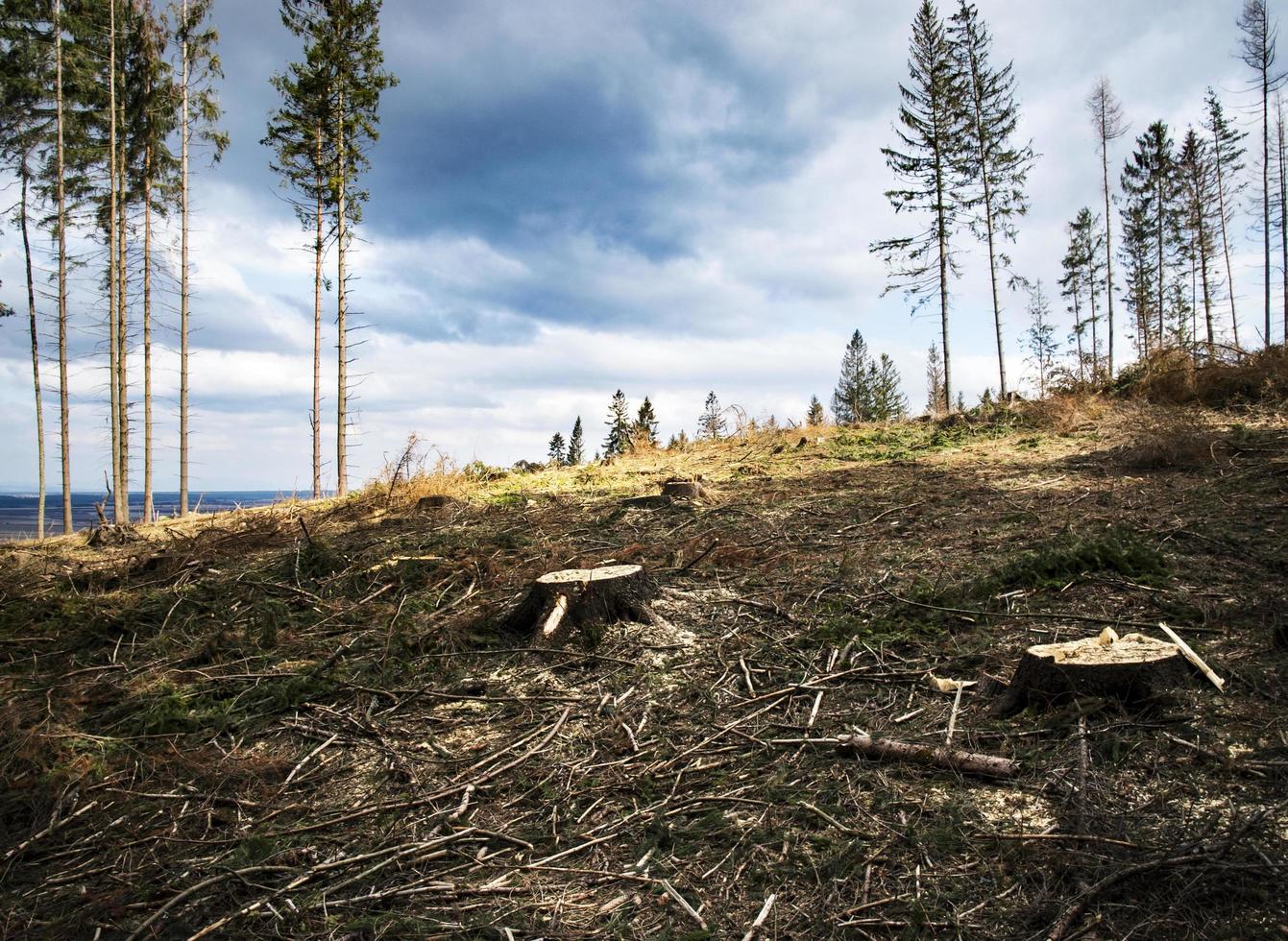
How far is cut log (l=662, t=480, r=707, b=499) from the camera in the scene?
8.09 m

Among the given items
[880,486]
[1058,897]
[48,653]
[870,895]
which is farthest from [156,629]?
[880,486]

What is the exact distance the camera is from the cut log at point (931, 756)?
2.65 metres

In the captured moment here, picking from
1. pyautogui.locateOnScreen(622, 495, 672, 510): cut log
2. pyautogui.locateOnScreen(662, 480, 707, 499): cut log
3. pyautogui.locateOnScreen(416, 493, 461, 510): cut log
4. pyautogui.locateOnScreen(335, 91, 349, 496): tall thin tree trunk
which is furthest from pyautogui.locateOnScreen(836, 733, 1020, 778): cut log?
pyautogui.locateOnScreen(335, 91, 349, 496): tall thin tree trunk

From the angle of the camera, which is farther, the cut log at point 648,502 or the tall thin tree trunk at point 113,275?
the tall thin tree trunk at point 113,275

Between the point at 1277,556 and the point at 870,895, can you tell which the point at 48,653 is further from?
the point at 1277,556

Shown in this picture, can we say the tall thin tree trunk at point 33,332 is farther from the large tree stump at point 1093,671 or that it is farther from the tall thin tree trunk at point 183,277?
the large tree stump at point 1093,671

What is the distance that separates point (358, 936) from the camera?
6.85 ft

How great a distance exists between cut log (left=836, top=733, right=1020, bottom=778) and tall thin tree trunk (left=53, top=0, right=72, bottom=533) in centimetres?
2297

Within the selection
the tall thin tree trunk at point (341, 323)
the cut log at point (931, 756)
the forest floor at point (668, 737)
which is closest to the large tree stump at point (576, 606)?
the forest floor at point (668, 737)

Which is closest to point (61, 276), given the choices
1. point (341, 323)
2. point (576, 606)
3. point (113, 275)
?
point (113, 275)

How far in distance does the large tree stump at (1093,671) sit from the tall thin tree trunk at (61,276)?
23.5 m

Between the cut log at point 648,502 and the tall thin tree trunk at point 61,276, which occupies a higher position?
the tall thin tree trunk at point 61,276

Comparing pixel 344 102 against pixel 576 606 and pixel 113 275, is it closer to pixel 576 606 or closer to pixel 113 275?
pixel 113 275

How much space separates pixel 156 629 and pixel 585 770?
4.02 metres
